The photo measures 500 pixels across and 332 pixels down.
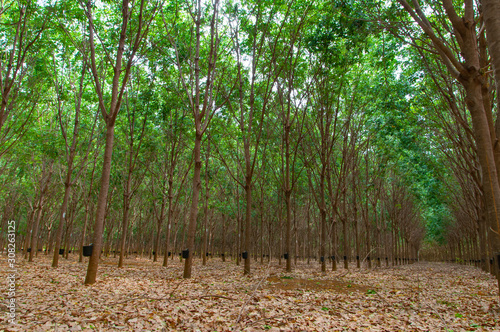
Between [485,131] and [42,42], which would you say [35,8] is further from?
[485,131]

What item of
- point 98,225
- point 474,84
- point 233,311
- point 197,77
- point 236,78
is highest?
point 236,78

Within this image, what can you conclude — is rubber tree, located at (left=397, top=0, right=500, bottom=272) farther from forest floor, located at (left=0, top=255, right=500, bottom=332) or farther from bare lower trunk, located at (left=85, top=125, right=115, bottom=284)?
bare lower trunk, located at (left=85, top=125, right=115, bottom=284)

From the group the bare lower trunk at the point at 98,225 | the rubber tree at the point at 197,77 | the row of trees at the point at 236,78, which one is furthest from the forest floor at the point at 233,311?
the rubber tree at the point at 197,77

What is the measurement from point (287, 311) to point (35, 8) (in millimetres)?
10999

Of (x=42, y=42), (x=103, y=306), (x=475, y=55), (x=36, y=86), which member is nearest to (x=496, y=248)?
(x=475, y=55)

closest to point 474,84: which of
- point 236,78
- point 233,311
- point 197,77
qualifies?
point 233,311

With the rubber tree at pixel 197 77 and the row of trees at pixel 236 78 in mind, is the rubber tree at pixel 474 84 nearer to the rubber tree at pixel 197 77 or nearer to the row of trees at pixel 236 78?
the row of trees at pixel 236 78

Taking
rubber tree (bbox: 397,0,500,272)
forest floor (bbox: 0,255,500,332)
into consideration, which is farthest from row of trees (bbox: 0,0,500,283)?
forest floor (bbox: 0,255,500,332)

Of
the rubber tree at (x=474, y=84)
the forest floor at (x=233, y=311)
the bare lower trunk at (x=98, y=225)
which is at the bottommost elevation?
the forest floor at (x=233, y=311)

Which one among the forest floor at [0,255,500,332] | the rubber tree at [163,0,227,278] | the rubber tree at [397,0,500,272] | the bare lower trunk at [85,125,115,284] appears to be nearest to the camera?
the forest floor at [0,255,500,332]

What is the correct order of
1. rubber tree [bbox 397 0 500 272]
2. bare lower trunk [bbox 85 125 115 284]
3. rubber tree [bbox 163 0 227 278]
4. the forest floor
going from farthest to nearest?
rubber tree [bbox 163 0 227 278] < bare lower trunk [bbox 85 125 115 284] < rubber tree [bbox 397 0 500 272] < the forest floor

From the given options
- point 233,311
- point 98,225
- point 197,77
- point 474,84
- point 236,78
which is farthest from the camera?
point 236,78

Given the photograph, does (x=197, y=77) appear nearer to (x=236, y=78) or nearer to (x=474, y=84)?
(x=236, y=78)

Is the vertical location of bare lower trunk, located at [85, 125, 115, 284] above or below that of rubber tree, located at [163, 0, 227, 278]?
below
